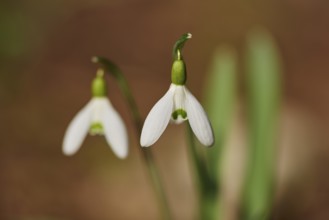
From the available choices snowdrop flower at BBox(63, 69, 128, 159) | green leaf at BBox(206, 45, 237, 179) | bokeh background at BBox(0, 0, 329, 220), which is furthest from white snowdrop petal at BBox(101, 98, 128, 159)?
bokeh background at BBox(0, 0, 329, 220)

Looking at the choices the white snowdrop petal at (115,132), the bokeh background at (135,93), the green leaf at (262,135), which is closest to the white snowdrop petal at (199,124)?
the white snowdrop petal at (115,132)

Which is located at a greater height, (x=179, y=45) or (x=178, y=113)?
(x=179, y=45)

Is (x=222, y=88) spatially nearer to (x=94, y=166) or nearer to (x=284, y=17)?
(x=94, y=166)

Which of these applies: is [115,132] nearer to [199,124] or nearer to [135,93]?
[199,124]

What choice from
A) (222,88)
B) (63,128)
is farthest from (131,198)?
(222,88)

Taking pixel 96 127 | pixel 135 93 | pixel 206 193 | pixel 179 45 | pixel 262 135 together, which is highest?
pixel 135 93

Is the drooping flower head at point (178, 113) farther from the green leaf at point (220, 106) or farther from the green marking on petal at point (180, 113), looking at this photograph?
the green leaf at point (220, 106)

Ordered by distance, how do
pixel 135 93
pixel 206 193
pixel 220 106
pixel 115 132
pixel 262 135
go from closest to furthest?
pixel 115 132, pixel 206 193, pixel 262 135, pixel 220 106, pixel 135 93

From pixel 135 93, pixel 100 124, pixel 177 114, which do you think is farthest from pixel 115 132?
pixel 135 93
